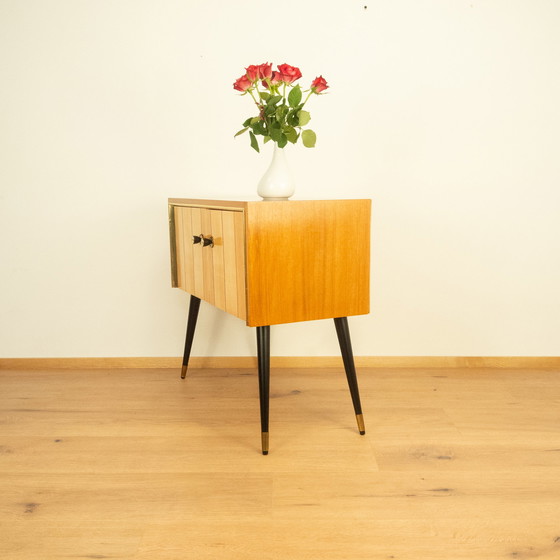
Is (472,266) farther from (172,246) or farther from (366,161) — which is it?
(172,246)

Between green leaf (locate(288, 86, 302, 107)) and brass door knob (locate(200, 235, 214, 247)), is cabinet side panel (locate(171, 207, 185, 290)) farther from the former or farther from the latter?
green leaf (locate(288, 86, 302, 107))

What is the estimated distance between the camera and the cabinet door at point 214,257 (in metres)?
1.26

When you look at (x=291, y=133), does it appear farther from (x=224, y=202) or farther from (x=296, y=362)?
(x=296, y=362)

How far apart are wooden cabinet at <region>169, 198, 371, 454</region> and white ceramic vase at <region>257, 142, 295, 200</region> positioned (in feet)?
0.43

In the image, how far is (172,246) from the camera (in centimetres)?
172

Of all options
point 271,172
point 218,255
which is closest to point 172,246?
point 218,255

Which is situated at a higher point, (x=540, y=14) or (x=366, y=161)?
(x=540, y=14)

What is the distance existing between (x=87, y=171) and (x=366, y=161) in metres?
1.03

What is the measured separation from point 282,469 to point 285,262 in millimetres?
495

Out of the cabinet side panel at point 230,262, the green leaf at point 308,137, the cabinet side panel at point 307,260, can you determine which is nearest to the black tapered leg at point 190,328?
the cabinet side panel at point 230,262

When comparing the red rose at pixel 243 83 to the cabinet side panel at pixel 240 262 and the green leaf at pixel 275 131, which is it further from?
the cabinet side panel at pixel 240 262

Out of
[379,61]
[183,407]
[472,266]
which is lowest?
[183,407]

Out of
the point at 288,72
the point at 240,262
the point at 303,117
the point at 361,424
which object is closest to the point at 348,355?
the point at 361,424

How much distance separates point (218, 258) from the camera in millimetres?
1378
